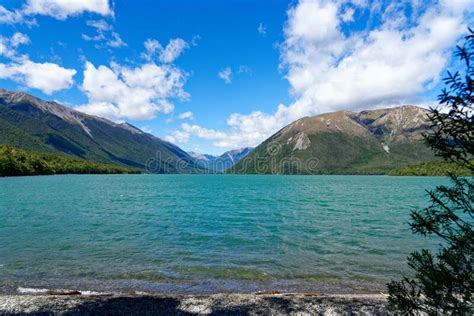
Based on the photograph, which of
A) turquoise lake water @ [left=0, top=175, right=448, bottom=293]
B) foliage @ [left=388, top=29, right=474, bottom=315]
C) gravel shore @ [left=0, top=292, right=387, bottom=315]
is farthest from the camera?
turquoise lake water @ [left=0, top=175, right=448, bottom=293]

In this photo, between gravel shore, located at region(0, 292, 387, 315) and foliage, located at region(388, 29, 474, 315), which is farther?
gravel shore, located at region(0, 292, 387, 315)

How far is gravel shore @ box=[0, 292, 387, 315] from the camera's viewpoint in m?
13.2

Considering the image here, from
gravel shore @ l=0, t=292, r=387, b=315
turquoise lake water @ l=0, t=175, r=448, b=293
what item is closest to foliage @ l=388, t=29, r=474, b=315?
gravel shore @ l=0, t=292, r=387, b=315

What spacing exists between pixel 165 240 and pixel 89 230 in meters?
11.6

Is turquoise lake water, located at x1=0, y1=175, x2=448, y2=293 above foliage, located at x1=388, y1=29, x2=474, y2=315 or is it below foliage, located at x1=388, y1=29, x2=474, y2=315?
below

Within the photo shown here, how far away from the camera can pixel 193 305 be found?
557 inches

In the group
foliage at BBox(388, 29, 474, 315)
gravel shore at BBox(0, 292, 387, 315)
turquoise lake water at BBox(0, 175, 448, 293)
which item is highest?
foliage at BBox(388, 29, 474, 315)

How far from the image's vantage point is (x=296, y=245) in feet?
102

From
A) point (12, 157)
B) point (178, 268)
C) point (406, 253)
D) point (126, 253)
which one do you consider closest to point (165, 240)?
point (126, 253)

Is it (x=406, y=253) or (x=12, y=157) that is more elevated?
(x=12, y=157)

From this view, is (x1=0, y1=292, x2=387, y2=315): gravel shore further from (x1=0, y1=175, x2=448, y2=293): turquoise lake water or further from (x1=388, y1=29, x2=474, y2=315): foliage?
(x1=388, y1=29, x2=474, y2=315): foliage

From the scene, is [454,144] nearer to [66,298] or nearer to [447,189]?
[447,189]

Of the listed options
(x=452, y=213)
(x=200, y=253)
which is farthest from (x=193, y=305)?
(x=200, y=253)

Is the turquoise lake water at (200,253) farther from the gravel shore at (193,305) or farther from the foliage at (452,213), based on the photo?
the foliage at (452,213)
